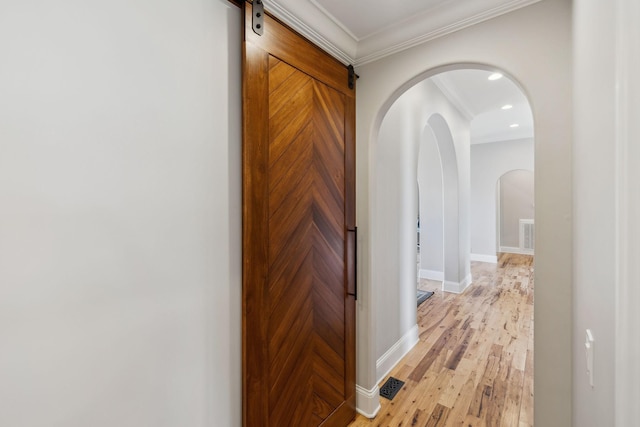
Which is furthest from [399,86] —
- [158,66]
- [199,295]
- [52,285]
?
[52,285]

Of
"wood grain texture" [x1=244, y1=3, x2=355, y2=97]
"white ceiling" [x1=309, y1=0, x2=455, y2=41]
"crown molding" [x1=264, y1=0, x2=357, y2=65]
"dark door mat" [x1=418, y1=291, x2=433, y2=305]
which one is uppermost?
"white ceiling" [x1=309, y1=0, x2=455, y2=41]

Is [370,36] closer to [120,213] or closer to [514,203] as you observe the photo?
[120,213]

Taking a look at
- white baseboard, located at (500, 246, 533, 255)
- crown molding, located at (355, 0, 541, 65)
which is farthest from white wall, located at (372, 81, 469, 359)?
white baseboard, located at (500, 246, 533, 255)

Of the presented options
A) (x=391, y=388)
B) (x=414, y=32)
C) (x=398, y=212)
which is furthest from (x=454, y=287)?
(x=414, y=32)

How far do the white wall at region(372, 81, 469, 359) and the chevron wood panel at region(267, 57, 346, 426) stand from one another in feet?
1.69

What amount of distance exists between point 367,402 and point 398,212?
63.3 inches

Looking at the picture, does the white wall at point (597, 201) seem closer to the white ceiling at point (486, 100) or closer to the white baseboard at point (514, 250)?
the white ceiling at point (486, 100)

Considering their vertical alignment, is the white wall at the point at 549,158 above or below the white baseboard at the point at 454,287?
above

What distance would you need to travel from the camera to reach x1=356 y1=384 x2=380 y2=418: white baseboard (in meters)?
1.94

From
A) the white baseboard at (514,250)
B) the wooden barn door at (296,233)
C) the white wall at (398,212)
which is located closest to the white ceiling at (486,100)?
the white wall at (398,212)

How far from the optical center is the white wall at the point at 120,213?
30.5 inches

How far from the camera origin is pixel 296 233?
4.94 feet

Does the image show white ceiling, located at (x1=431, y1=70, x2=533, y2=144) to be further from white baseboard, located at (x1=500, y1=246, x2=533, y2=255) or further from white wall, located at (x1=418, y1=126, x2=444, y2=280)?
white baseboard, located at (x1=500, y1=246, x2=533, y2=255)

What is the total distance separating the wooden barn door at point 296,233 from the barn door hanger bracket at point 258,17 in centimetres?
2
